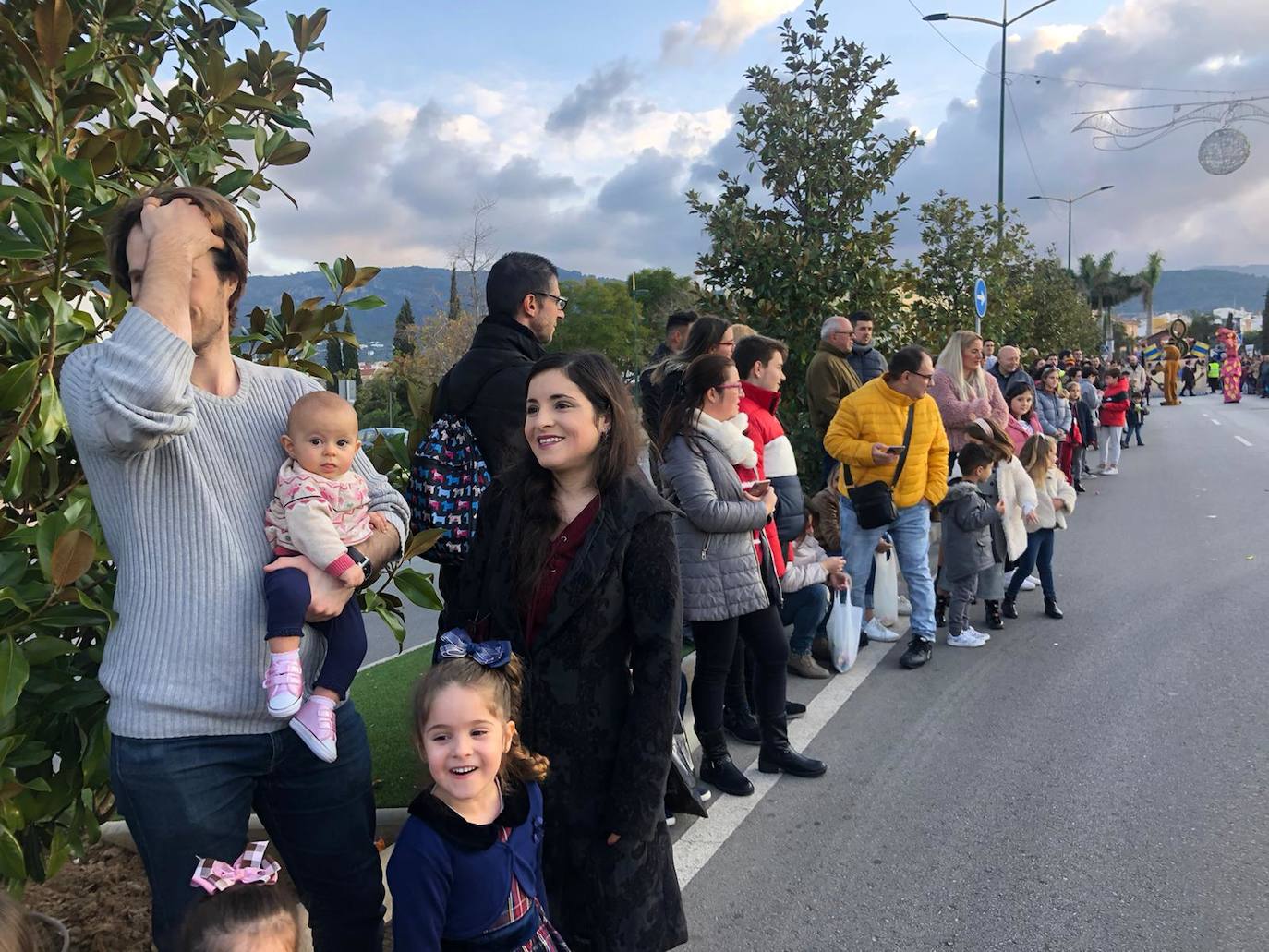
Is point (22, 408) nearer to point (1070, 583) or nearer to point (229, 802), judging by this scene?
point (229, 802)

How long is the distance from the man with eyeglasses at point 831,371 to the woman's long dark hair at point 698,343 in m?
2.93

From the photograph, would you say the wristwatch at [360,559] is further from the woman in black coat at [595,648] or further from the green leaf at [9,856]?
the green leaf at [9,856]

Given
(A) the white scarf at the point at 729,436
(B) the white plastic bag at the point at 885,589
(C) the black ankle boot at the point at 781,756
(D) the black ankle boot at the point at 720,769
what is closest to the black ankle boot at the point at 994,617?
(B) the white plastic bag at the point at 885,589

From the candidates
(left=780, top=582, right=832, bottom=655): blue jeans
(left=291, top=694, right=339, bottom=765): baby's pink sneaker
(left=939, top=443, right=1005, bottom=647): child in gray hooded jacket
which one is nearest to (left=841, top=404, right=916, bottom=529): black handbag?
(left=780, top=582, right=832, bottom=655): blue jeans

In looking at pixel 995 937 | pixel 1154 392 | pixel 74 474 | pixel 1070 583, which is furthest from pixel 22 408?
pixel 1154 392

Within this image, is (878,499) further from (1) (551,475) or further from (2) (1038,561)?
(1) (551,475)

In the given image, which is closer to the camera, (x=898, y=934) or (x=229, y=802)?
(x=229, y=802)

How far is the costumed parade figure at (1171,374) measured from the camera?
123ft

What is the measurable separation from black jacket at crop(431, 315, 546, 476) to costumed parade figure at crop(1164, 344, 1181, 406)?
39.2 metres

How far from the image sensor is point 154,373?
1.71m

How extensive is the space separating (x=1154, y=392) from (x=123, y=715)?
55.7m

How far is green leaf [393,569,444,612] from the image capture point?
288 centimetres

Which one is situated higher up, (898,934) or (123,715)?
(123,715)

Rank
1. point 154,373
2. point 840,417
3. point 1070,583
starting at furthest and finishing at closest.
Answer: point 1070,583, point 840,417, point 154,373
